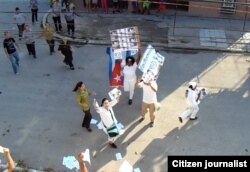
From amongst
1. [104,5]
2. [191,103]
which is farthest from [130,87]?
[104,5]

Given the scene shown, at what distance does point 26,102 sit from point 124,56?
3303mm

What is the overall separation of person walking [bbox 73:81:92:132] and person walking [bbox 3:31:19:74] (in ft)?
12.0

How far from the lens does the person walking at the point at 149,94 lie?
39.3 ft

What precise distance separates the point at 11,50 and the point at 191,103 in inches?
242

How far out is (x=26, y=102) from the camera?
45.1 feet

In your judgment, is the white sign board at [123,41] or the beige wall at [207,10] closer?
the white sign board at [123,41]

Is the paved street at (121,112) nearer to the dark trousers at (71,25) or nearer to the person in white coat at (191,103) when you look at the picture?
the person in white coat at (191,103)

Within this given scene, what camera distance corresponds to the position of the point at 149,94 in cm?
1207

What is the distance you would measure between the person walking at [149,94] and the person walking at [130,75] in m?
0.59

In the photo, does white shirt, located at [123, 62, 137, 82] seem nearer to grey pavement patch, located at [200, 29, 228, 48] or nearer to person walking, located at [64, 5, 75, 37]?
grey pavement patch, located at [200, 29, 228, 48]

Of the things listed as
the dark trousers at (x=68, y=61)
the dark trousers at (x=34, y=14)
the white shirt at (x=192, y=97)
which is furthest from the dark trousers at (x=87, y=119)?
the dark trousers at (x=34, y=14)

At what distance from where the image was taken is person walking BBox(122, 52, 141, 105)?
1266cm

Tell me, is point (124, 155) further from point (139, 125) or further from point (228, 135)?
point (228, 135)

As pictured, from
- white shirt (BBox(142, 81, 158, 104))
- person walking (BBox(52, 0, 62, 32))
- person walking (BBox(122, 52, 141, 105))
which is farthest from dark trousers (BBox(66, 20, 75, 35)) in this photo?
white shirt (BBox(142, 81, 158, 104))
